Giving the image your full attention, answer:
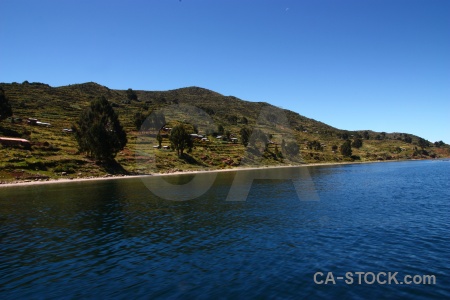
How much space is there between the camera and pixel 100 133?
118750 millimetres

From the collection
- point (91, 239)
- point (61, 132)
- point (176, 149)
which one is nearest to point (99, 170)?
point (176, 149)

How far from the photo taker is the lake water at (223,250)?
20.2m

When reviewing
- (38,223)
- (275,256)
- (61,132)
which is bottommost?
(38,223)

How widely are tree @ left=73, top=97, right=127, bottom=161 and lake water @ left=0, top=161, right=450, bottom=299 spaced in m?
70.2

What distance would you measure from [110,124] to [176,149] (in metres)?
43.4

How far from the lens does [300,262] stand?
80.3ft

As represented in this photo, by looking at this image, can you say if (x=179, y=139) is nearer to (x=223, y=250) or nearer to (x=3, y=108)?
(x=3, y=108)

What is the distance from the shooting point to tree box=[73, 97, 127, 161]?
119 m

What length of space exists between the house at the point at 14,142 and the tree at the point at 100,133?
18.2 meters

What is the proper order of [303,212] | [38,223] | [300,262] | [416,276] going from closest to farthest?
[416,276] → [300,262] → [38,223] → [303,212]

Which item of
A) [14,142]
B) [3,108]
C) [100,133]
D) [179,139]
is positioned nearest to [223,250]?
[100,133]

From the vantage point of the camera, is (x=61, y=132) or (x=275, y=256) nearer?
(x=275, y=256)

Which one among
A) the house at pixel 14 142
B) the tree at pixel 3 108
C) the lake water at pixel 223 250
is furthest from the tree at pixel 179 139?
the lake water at pixel 223 250

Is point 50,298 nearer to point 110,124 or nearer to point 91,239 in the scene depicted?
point 91,239
